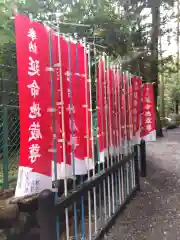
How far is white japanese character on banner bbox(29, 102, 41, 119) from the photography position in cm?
227

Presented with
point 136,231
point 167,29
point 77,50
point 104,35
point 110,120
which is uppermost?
point 167,29

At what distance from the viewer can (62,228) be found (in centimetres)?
384

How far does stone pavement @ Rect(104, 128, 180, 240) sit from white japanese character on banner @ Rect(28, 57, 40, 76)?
2463mm

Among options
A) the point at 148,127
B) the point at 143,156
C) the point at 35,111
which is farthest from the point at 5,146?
the point at 148,127

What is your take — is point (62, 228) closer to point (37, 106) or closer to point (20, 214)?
point (20, 214)

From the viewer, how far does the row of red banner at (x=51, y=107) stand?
88.4 inches

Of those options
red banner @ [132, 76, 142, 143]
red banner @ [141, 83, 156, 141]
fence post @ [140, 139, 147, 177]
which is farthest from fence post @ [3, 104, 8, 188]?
red banner @ [141, 83, 156, 141]

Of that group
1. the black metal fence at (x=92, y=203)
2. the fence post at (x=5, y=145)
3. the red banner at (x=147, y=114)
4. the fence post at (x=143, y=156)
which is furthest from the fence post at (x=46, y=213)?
the red banner at (x=147, y=114)

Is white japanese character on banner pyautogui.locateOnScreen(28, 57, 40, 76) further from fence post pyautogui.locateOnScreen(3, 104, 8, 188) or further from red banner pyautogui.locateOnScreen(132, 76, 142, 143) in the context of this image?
red banner pyautogui.locateOnScreen(132, 76, 142, 143)

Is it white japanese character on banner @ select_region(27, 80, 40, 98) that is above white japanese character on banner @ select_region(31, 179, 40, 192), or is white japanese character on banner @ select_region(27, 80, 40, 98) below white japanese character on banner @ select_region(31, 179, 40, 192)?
above

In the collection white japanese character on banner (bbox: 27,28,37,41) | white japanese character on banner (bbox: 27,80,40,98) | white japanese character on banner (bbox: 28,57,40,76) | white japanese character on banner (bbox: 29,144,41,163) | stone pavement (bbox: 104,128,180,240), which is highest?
white japanese character on banner (bbox: 27,28,37,41)

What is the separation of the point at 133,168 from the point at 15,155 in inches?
92.9

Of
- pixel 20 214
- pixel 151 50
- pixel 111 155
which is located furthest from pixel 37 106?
pixel 151 50

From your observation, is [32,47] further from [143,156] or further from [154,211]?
[143,156]
